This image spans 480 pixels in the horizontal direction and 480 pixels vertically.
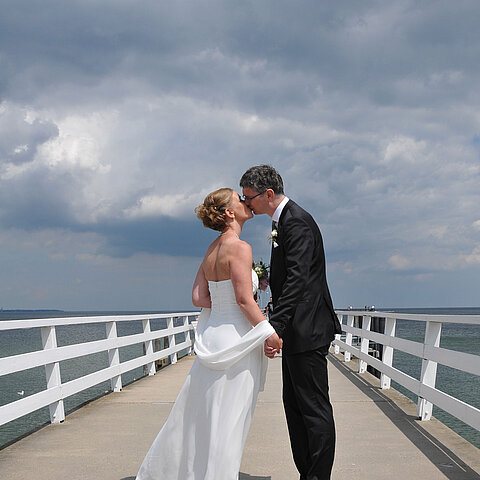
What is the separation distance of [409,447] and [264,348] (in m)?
2.55

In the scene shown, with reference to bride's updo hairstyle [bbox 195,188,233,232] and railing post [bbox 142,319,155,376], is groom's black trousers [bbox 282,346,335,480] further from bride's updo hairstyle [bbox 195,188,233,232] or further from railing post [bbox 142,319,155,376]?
railing post [bbox 142,319,155,376]

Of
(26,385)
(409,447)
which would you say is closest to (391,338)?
(409,447)

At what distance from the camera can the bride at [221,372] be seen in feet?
12.6

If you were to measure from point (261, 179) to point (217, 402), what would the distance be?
137 centimetres

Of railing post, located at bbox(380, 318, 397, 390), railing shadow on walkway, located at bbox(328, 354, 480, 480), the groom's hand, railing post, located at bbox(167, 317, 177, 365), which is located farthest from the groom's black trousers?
railing post, located at bbox(167, 317, 177, 365)

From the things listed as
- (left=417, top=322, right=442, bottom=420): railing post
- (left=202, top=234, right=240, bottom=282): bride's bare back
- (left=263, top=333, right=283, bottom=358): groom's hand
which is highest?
(left=202, top=234, right=240, bottom=282): bride's bare back

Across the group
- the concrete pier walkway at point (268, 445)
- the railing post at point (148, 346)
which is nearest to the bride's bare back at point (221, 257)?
the concrete pier walkway at point (268, 445)

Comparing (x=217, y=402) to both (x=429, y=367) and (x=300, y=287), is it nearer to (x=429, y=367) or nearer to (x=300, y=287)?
(x=300, y=287)

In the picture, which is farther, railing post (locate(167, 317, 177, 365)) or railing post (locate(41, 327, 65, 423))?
railing post (locate(167, 317, 177, 365))

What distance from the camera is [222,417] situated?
Result: 3.89 meters

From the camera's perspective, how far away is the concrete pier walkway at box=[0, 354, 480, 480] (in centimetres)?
496

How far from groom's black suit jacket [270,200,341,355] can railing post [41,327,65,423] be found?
3.41 metres

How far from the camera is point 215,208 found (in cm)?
398

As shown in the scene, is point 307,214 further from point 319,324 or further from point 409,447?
point 409,447
